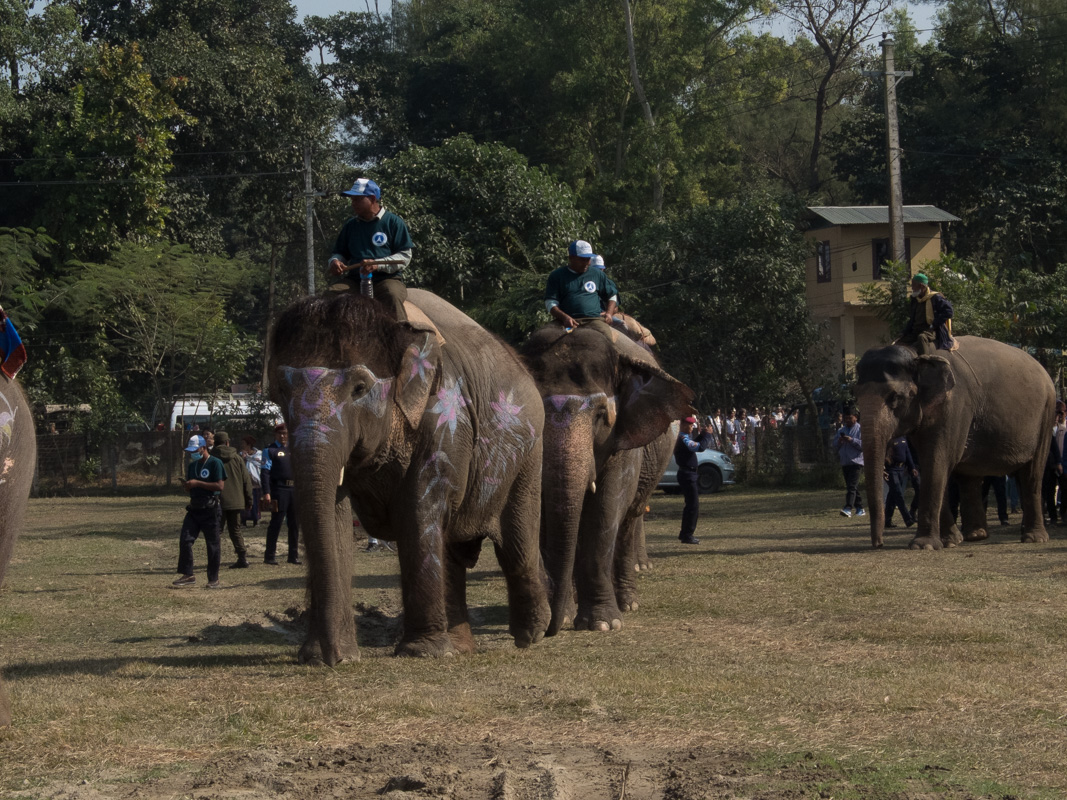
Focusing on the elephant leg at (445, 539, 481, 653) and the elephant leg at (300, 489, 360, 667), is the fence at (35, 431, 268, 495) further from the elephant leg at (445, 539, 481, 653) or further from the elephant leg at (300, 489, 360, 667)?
the elephant leg at (300, 489, 360, 667)

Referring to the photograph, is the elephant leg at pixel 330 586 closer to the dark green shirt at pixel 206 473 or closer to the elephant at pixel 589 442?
the elephant at pixel 589 442

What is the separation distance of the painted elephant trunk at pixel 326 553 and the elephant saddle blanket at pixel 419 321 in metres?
1.00

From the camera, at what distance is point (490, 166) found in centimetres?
3112

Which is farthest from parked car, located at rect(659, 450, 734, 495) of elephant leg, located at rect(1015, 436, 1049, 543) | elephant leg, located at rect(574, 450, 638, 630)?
elephant leg, located at rect(574, 450, 638, 630)

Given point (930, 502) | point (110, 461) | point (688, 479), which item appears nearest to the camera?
point (930, 502)

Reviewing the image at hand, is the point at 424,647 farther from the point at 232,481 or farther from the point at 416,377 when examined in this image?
the point at 232,481

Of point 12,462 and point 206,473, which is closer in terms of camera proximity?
point 12,462

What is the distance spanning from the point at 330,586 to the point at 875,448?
9515 millimetres

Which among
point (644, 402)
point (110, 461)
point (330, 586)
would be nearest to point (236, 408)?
point (110, 461)

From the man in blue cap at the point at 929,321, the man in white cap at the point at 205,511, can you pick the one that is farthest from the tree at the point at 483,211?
the man in white cap at the point at 205,511

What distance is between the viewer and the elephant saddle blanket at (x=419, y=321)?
776cm

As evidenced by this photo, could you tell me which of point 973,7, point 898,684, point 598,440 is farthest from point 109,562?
point 973,7

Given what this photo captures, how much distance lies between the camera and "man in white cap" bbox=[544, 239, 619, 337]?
10.4 m

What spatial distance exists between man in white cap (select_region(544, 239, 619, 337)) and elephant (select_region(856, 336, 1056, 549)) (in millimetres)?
6086
